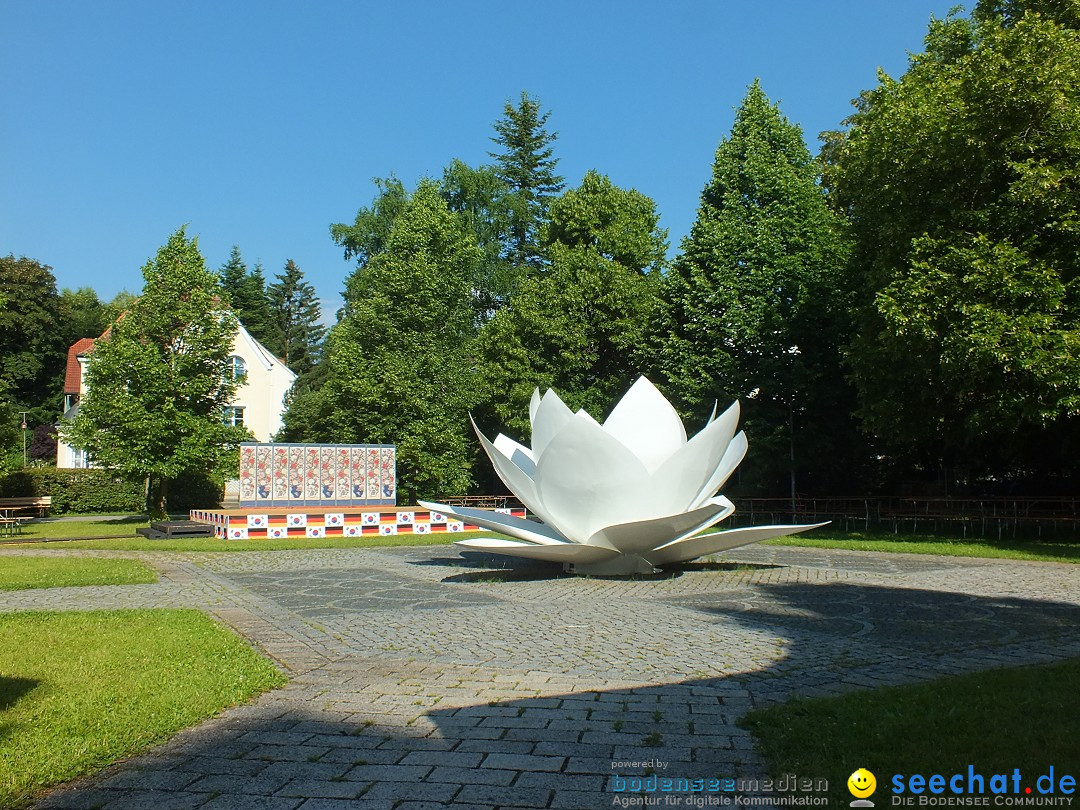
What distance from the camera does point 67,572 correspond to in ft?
45.5

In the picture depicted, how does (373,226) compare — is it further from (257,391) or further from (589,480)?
(589,480)

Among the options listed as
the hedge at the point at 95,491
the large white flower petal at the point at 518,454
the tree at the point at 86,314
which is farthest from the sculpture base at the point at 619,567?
the tree at the point at 86,314

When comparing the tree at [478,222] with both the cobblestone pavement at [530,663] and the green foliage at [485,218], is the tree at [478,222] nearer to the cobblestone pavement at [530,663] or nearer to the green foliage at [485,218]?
the green foliage at [485,218]

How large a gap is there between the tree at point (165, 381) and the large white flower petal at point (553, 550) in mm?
16556

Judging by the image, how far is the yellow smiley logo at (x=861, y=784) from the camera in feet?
12.5

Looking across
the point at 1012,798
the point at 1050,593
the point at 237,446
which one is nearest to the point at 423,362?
the point at 237,446

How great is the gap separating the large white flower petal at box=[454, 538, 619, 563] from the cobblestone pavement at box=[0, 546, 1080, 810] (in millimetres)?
391

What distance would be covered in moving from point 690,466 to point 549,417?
2108 millimetres

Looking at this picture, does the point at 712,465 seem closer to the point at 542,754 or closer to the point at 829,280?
the point at 542,754

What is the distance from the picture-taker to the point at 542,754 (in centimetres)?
454

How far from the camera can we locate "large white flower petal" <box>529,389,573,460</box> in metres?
12.0

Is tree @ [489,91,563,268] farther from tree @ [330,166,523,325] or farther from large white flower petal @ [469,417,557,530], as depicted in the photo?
large white flower petal @ [469,417,557,530]

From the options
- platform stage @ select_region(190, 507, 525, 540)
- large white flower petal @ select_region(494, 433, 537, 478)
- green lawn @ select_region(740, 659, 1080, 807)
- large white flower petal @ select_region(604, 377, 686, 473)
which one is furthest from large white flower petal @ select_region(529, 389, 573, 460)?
platform stage @ select_region(190, 507, 525, 540)

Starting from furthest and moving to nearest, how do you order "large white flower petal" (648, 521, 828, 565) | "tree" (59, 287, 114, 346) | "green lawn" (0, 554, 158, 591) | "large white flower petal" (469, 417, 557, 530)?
"tree" (59, 287, 114, 346) → "large white flower petal" (469, 417, 557, 530) → "green lawn" (0, 554, 158, 591) → "large white flower petal" (648, 521, 828, 565)
